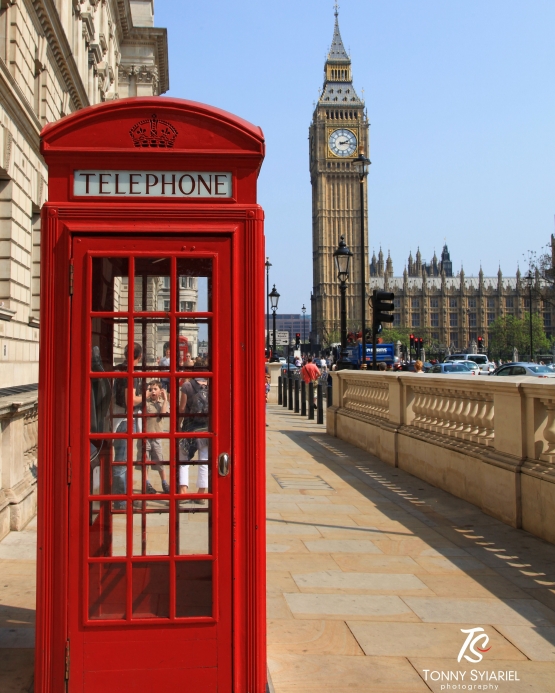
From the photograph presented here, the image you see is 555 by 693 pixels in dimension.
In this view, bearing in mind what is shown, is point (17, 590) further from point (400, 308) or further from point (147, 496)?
point (400, 308)

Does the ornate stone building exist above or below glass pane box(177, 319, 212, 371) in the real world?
above

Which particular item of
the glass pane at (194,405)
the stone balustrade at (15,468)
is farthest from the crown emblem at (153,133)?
the stone balustrade at (15,468)

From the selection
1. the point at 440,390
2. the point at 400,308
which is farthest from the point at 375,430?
the point at 400,308

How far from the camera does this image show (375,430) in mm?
12266

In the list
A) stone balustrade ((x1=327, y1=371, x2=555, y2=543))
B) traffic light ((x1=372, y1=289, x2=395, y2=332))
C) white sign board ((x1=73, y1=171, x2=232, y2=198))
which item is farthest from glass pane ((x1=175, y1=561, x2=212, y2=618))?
traffic light ((x1=372, y1=289, x2=395, y2=332))

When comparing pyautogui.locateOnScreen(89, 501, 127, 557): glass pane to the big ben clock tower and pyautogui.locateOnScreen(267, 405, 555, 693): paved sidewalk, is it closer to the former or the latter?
pyautogui.locateOnScreen(267, 405, 555, 693): paved sidewalk

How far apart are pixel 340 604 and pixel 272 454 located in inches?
312

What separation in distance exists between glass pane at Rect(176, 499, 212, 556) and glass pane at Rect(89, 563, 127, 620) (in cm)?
28

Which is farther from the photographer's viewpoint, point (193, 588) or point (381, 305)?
point (381, 305)

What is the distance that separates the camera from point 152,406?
3492mm

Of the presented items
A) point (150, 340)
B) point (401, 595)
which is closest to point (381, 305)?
point (401, 595)

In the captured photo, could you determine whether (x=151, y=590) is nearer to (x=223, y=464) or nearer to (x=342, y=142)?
(x=223, y=464)

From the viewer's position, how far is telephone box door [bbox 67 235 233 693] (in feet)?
11.0

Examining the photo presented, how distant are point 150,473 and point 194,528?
0.32 meters
